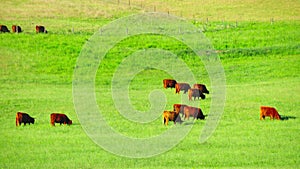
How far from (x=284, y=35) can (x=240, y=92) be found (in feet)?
62.4

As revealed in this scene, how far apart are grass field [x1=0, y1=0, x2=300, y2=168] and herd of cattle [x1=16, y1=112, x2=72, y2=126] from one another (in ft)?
1.33

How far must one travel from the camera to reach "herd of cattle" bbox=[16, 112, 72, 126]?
1113 inches

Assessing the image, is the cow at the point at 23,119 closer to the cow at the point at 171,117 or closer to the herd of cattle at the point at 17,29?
the cow at the point at 171,117

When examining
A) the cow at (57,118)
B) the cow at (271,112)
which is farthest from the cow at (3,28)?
the cow at (271,112)

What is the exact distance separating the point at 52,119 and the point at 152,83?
1439cm

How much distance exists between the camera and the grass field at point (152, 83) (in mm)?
23009

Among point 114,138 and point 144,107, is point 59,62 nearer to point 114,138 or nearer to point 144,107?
point 144,107

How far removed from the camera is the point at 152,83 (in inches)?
1654

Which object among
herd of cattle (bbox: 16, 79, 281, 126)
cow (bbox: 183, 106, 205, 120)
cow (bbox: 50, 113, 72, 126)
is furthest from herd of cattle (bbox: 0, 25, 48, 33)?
cow (bbox: 183, 106, 205, 120)

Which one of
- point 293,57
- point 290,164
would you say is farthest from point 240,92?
A: point 290,164

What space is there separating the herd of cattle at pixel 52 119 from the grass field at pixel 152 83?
40cm

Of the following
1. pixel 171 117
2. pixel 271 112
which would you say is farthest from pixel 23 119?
pixel 271 112

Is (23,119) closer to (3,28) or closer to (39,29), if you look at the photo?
(3,28)

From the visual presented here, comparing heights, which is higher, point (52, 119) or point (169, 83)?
point (169, 83)
